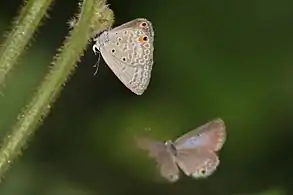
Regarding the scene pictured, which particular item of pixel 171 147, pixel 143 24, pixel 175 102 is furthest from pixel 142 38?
pixel 175 102

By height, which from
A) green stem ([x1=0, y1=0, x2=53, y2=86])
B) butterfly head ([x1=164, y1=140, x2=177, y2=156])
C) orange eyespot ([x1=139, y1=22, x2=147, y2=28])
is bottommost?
butterfly head ([x1=164, y1=140, x2=177, y2=156])

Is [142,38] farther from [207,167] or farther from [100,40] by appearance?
[207,167]

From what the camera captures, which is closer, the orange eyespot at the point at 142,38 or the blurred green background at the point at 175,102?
the orange eyespot at the point at 142,38

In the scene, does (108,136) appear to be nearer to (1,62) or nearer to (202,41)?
(202,41)

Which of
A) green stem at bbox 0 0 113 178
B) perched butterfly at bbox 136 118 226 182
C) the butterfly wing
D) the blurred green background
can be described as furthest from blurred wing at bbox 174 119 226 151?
the blurred green background

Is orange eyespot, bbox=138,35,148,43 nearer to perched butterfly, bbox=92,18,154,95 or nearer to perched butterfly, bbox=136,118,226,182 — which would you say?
perched butterfly, bbox=92,18,154,95

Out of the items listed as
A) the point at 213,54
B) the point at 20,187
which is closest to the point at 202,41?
the point at 213,54

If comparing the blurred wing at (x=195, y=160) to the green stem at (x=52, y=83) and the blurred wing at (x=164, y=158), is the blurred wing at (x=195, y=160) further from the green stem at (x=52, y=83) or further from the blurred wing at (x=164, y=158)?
the green stem at (x=52, y=83)

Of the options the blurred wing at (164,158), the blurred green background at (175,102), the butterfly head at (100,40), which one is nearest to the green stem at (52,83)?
the butterfly head at (100,40)
